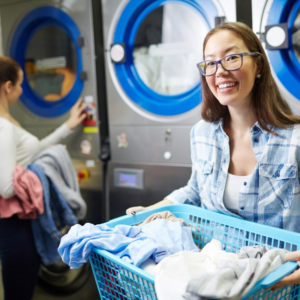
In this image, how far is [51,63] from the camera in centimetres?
244

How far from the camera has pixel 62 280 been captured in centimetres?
237

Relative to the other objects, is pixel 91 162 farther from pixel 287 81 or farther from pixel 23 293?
pixel 287 81

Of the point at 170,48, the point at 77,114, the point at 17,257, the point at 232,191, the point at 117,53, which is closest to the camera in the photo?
the point at 232,191

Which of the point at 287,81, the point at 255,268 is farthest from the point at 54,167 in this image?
the point at 255,268

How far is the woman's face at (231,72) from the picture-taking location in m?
1.28

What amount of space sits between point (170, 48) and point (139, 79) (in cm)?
27

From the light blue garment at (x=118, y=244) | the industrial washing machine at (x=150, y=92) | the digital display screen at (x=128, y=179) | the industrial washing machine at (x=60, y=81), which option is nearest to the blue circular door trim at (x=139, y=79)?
the industrial washing machine at (x=150, y=92)

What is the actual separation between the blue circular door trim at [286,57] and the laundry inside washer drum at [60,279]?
1672 millimetres

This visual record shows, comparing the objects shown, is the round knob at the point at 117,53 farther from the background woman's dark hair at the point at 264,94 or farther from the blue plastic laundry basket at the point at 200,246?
the blue plastic laundry basket at the point at 200,246

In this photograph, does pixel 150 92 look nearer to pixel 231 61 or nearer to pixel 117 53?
pixel 117 53

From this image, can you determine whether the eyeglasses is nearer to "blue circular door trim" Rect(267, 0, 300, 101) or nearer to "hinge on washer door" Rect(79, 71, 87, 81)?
"blue circular door trim" Rect(267, 0, 300, 101)

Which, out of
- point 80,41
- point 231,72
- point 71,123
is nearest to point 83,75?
point 80,41

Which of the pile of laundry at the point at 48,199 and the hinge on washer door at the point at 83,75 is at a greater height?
the hinge on washer door at the point at 83,75

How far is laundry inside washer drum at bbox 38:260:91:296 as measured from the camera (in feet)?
7.70
